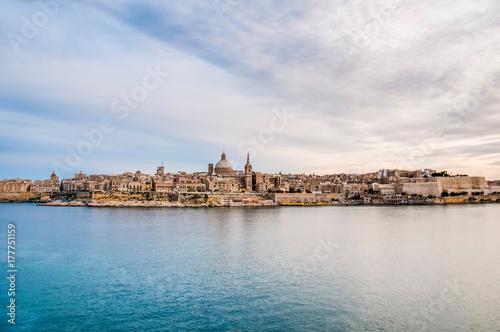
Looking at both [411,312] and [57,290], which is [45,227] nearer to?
[57,290]

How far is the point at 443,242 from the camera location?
15148 mm

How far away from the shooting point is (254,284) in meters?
8.81

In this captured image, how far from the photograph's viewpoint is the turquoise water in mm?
6762

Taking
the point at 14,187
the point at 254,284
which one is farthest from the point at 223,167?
the point at 254,284

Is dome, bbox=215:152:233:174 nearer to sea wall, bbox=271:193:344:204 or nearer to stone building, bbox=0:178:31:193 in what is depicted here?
sea wall, bbox=271:193:344:204

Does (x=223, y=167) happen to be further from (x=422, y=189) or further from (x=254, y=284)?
(x=254, y=284)

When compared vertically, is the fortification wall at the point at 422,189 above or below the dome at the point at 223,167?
below

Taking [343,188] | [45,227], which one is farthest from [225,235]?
[343,188]

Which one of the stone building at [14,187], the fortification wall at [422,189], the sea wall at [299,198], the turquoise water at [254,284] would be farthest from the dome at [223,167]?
the turquoise water at [254,284]

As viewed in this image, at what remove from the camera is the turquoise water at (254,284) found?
676 centimetres

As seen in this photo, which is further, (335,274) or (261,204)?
(261,204)

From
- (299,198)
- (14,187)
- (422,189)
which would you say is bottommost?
(299,198)

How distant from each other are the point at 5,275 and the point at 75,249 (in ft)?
12.3

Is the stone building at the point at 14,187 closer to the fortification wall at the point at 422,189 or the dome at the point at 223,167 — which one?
the dome at the point at 223,167
